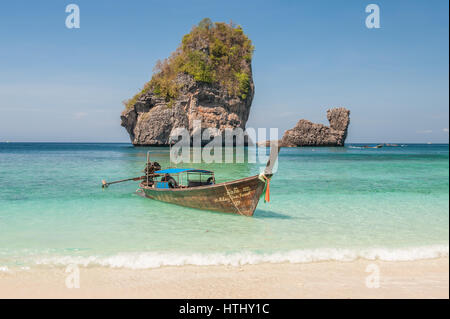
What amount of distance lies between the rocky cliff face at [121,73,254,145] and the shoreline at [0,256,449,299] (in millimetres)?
57112

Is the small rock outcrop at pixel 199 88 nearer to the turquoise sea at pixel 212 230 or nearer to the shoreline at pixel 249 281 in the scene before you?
the turquoise sea at pixel 212 230

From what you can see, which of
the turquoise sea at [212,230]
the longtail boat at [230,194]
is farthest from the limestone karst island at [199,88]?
the longtail boat at [230,194]

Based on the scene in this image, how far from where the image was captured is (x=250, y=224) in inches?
382

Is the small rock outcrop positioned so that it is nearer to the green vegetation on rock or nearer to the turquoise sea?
the green vegetation on rock

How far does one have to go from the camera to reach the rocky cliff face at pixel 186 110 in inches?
2475

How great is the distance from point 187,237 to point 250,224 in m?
2.17

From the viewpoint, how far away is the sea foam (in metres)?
6.71

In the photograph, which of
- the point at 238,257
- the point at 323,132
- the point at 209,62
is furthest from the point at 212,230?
the point at 323,132

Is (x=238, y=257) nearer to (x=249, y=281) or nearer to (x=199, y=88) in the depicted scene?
(x=249, y=281)

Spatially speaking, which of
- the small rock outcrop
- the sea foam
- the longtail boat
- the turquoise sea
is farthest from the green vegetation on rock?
the sea foam

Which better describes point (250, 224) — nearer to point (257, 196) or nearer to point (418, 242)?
point (257, 196)

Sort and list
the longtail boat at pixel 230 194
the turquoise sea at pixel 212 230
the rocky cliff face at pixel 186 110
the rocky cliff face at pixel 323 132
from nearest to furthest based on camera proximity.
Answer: the turquoise sea at pixel 212 230, the longtail boat at pixel 230 194, the rocky cliff face at pixel 186 110, the rocky cliff face at pixel 323 132

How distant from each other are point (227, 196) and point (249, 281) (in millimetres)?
4734

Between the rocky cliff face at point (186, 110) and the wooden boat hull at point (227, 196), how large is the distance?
5186 centimetres
